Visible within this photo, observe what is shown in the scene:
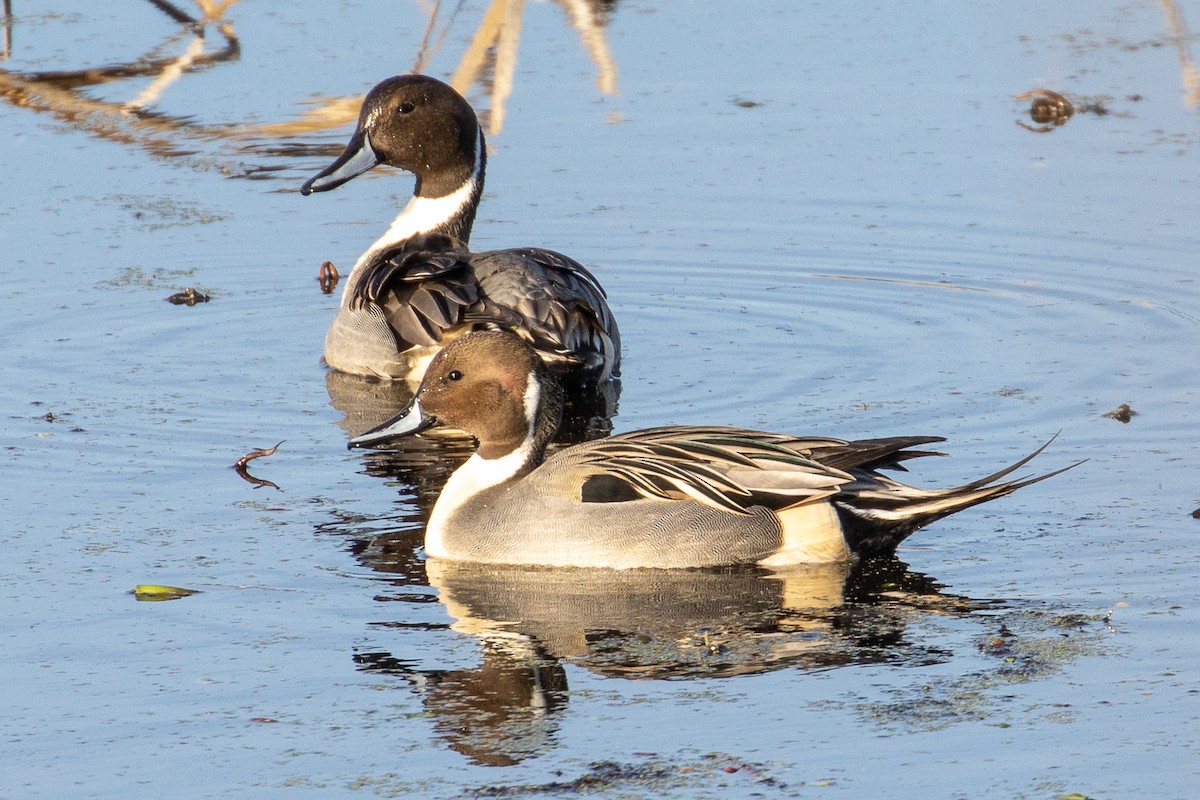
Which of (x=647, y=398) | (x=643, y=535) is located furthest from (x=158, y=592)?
(x=647, y=398)

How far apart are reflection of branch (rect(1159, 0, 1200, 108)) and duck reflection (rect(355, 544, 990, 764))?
7.29 metres

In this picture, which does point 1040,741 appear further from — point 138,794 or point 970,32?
point 970,32

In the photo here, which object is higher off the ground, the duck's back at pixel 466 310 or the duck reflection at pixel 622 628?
the duck reflection at pixel 622 628

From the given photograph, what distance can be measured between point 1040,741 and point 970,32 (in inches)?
407

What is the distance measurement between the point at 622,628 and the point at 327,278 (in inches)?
194

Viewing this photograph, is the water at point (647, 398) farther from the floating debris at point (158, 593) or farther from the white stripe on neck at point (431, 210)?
the white stripe on neck at point (431, 210)

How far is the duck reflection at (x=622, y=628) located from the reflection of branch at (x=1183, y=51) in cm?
729

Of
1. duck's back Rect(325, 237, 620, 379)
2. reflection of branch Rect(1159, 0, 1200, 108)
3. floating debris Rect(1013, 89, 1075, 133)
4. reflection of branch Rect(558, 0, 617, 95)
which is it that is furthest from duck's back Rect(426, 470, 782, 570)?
reflection of branch Rect(1159, 0, 1200, 108)

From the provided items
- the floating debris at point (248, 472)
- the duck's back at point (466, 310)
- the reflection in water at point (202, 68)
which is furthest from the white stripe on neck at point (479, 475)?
the reflection in water at point (202, 68)

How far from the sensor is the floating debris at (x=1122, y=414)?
779 centimetres

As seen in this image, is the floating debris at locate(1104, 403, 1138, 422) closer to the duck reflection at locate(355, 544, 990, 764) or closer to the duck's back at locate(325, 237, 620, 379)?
the duck reflection at locate(355, 544, 990, 764)

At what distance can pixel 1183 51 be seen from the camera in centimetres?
1357

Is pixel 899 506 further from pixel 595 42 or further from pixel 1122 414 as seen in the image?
pixel 595 42

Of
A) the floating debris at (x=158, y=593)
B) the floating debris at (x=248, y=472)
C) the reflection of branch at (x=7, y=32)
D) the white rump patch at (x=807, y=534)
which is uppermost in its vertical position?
the white rump patch at (x=807, y=534)
